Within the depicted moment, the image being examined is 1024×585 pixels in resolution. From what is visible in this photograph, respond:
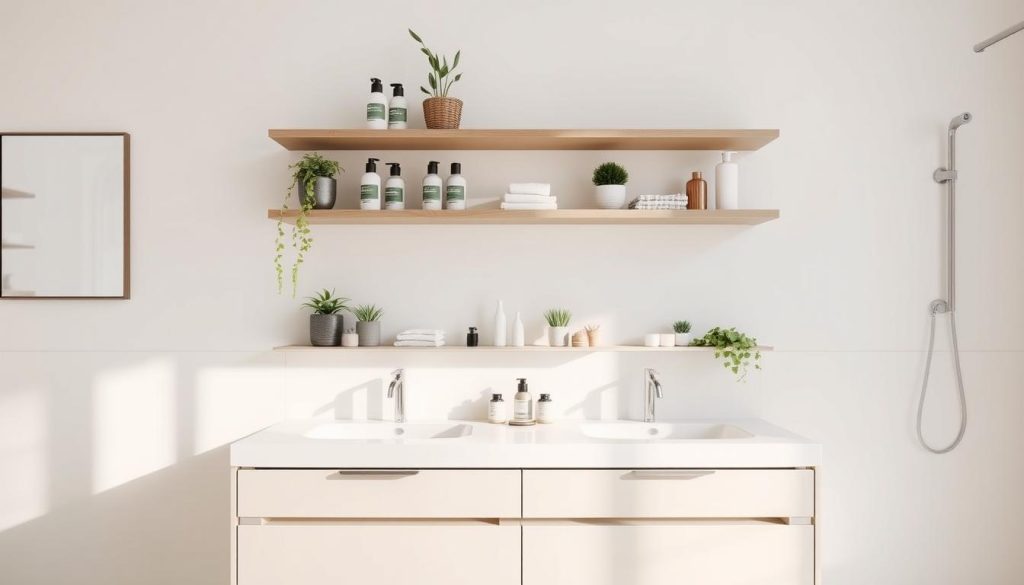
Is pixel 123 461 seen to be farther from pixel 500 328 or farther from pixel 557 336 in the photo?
pixel 557 336

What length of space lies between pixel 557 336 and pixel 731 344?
665 mm

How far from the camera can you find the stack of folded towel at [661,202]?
2.45m

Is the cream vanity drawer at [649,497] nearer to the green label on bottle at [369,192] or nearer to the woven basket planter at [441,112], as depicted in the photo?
the green label on bottle at [369,192]

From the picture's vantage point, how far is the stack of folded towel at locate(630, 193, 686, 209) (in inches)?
96.3

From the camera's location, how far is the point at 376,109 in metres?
2.46

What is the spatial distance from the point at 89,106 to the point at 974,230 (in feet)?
11.9

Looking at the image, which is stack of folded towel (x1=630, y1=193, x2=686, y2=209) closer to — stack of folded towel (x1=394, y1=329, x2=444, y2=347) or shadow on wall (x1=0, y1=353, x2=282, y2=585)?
stack of folded towel (x1=394, y1=329, x2=444, y2=347)

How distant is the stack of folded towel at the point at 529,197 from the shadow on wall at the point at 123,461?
119 cm

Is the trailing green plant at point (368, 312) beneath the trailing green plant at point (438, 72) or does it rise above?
beneath

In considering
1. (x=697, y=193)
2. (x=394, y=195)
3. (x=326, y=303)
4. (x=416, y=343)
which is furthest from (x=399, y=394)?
(x=697, y=193)

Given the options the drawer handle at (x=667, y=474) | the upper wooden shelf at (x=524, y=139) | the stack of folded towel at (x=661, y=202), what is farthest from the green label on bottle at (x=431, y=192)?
the drawer handle at (x=667, y=474)

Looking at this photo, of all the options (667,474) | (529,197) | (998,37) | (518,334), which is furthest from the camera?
(518,334)

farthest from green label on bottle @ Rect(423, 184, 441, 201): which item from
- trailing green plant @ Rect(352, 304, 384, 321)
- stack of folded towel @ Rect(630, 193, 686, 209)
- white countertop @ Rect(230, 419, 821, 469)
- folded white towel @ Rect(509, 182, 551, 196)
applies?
white countertop @ Rect(230, 419, 821, 469)

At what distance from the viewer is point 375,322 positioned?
2.56 metres
